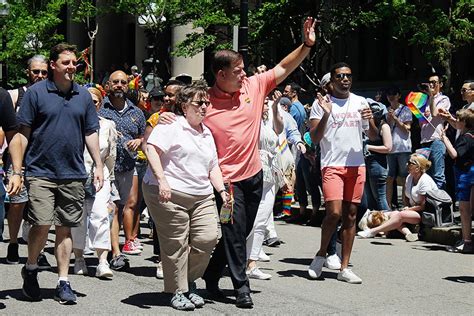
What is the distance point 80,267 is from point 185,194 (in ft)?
7.42

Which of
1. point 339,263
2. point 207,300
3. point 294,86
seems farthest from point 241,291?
point 294,86

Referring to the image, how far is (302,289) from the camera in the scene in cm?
869

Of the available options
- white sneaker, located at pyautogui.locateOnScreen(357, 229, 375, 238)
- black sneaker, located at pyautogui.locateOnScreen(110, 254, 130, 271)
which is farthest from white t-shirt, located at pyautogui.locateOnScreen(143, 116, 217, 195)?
white sneaker, located at pyautogui.locateOnScreen(357, 229, 375, 238)

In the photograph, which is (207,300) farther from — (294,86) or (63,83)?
(294,86)

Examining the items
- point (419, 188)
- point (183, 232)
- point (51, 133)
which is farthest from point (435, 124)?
point (51, 133)

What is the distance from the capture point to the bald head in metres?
9.95

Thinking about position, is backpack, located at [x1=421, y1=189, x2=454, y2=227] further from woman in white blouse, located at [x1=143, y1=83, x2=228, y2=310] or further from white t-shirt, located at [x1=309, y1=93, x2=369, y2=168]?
woman in white blouse, located at [x1=143, y1=83, x2=228, y2=310]

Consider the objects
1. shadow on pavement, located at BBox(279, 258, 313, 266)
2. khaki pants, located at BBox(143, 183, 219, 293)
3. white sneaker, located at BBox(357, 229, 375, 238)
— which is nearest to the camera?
khaki pants, located at BBox(143, 183, 219, 293)

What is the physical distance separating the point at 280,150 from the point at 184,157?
3.77 meters

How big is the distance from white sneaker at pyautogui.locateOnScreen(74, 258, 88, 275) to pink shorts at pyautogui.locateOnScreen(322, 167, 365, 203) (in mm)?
2454

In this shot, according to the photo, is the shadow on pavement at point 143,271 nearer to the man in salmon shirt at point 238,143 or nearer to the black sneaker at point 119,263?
the black sneaker at point 119,263

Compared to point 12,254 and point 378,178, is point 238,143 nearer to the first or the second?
point 12,254

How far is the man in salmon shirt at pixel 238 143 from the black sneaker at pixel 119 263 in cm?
181

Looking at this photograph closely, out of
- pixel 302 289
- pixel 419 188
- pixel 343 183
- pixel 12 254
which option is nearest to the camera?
pixel 302 289
